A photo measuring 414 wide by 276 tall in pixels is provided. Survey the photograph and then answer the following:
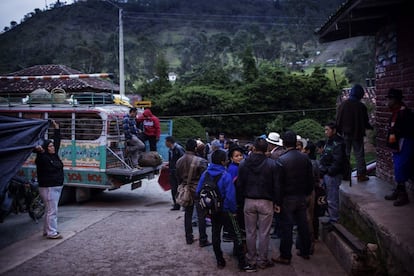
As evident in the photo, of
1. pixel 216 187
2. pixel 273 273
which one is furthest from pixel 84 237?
pixel 273 273

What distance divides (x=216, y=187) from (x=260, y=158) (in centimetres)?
71

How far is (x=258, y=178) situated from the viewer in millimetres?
4988

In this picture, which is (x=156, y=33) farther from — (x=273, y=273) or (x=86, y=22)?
(x=273, y=273)

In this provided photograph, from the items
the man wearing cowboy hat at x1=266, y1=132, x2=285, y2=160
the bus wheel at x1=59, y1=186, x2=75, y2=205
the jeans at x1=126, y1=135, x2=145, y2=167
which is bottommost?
the bus wheel at x1=59, y1=186, x2=75, y2=205

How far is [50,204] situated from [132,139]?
3.70m

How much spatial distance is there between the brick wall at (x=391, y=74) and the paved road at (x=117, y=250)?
204 cm

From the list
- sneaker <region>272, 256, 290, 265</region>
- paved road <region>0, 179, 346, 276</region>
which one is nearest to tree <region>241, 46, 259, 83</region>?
paved road <region>0, 179, 346, 276</region>

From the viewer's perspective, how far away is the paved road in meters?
5.27

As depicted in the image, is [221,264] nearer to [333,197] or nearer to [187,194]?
[187,194]

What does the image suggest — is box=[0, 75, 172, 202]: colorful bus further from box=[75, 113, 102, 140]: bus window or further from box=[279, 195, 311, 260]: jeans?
box=[279, 195, 311, 260]: jeans

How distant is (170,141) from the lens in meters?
8.73

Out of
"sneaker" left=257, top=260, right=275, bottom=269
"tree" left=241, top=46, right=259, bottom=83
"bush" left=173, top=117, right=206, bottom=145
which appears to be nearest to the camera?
"sneaker" left=257, top=260, right=275, bottom=269

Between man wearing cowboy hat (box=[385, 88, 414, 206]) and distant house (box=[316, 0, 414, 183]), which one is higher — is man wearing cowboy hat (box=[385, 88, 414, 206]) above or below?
below

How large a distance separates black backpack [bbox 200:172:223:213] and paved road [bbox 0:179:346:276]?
2.75 feet
